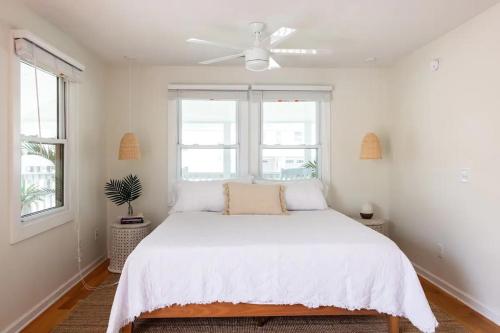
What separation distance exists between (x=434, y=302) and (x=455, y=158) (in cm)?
127

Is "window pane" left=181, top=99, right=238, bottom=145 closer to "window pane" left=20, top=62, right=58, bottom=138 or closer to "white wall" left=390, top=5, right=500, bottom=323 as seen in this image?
"window pane" left=20, top=62, right=58, bottom=138

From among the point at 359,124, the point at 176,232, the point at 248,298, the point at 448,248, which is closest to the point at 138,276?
the point at 176,232

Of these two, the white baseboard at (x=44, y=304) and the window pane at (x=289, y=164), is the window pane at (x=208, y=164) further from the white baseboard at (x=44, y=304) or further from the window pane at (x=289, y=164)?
the white baseboard at (x=44, y=304)

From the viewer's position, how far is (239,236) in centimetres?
244

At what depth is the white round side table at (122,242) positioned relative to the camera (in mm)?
3572

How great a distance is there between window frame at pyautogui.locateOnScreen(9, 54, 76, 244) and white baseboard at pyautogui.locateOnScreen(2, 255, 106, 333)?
56 cm

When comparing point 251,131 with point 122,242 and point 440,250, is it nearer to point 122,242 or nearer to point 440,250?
point 122,242

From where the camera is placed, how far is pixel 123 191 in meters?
3.78

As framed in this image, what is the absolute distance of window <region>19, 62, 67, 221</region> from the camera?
2568 millimetres

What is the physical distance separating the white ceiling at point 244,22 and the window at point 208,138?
0.76 metres

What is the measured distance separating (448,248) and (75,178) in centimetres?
362

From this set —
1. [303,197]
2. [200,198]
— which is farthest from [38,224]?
[303,197]

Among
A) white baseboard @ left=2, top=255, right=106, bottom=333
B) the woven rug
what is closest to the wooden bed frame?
the woven rug

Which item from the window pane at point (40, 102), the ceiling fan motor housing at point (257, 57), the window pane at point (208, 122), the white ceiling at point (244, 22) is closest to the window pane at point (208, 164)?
the window pane at point (208, 122)
